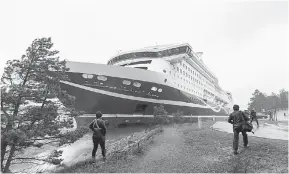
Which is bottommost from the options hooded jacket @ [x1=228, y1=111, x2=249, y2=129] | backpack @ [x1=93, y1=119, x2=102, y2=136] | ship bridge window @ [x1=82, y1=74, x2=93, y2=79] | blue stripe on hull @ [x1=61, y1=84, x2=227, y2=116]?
backpack @ [x1=93, y1=119, x2=102, y2=136]

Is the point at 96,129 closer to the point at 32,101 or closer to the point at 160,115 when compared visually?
the point at 32,101

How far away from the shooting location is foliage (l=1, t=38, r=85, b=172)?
22.6 ft

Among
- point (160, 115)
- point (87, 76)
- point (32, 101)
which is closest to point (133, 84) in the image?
point (160, 115)

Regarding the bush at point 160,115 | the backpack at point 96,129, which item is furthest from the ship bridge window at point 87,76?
the backpack at point 96,129

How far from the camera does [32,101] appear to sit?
766 cm

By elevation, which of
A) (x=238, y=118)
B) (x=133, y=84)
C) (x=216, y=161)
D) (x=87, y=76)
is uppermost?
(x=87, y=76)

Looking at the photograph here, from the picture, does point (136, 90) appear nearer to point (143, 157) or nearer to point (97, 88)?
Result: point (97, 88)

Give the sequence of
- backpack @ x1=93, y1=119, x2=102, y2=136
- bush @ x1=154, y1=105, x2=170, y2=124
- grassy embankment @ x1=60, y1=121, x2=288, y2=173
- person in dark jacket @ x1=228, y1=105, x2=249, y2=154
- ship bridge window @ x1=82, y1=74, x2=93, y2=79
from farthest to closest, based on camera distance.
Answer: bush @ x1=154, y1=105, x2=170, y2=124 → ship bridge window @ x1=82, y1=74, x2=93, y2=79 → backpack @ x1=93, y1=119, x2=102, y2=136 → person in dark jacket @ x1=228, y1=105, x2=249, y2=154 → grassy embankment @ x1=60, y1=121, x2=288, y2=173

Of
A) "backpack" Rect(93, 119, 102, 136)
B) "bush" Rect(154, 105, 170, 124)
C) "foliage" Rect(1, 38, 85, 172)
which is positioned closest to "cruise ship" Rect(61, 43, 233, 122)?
"bush" Rect(154, 105, 170, 124)

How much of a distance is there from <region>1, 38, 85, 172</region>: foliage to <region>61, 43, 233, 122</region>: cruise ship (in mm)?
8420

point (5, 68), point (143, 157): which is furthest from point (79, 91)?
point (143, 157)

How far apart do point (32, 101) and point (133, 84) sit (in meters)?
11.3

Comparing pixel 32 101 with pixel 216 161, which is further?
pixel 32 101

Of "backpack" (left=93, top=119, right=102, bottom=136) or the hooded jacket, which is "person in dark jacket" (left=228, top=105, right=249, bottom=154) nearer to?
the hooded jacket
